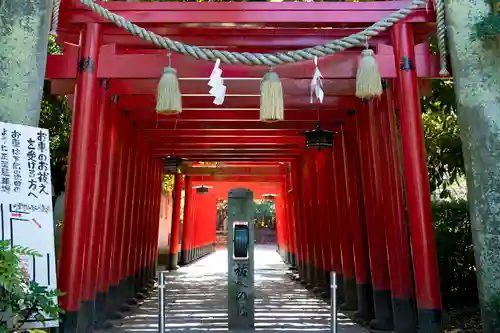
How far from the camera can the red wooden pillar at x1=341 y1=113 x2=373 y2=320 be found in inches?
290

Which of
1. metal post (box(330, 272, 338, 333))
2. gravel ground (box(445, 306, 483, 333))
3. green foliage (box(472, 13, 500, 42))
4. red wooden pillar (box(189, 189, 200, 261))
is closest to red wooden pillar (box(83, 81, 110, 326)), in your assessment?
metal post (box(330, 272, 338, 333))

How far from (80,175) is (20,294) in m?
2.05

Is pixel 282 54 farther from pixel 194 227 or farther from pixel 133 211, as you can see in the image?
pixel 194 227

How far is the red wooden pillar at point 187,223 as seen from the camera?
57.0ft

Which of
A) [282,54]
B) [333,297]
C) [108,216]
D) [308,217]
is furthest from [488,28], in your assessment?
[308,217]

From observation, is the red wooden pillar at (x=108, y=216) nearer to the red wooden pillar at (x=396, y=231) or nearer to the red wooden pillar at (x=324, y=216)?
the red wooden pillar at (x=396, y=231)

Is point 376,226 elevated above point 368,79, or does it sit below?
below

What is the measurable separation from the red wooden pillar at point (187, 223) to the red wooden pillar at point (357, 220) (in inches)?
388

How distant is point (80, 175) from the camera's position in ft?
17.3

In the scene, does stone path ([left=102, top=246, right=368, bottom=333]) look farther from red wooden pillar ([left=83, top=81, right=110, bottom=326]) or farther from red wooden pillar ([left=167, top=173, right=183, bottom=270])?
red wooden pillar ([left=167, top=173, right=183, bottom=270])

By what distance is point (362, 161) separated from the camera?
722 cm

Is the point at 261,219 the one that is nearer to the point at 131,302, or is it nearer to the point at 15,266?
the point at 131,302

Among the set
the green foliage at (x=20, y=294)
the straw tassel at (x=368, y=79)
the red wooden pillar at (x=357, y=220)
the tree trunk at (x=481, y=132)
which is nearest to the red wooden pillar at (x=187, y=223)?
the red wooden pillar at (x=357, y=220)

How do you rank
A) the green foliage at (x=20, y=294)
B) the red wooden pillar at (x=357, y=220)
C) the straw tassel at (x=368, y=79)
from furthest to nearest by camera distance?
the red wooden pillar at (x=357, y=220) < the straw tassel at (x=368, y=79) < the green foliage at (x=20, y=294)
